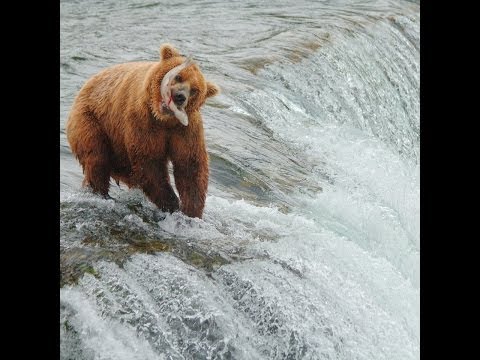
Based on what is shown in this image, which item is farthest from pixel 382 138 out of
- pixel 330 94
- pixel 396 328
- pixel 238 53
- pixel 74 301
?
pixel 74 301

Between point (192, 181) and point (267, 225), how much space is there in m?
0.80

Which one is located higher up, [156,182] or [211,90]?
[211,90]

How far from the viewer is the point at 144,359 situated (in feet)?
10.5

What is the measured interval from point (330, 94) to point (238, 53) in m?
1.33

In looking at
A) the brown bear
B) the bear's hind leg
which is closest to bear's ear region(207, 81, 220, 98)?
the brown bear

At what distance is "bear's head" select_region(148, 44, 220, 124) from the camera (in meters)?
3.69

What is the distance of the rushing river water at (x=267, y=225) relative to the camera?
3445mm

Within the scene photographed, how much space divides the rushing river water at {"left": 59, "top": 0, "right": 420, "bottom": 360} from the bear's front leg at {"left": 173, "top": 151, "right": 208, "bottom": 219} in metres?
0.08

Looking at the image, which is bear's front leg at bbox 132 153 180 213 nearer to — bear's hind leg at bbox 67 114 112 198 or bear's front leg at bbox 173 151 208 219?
bear's front leg at bbox 173 151 208 219

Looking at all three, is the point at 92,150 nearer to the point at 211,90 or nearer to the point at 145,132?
the point at 145,132

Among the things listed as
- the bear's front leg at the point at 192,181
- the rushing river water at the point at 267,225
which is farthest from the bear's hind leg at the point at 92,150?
the bear's front leg at the point at 192,181

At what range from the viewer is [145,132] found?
3.85 m

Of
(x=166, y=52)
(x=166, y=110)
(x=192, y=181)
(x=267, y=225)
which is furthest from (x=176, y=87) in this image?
(x=267, y=225)

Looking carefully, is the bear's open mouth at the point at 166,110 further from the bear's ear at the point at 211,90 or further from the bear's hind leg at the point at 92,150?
the bear's hind leg at the point at 92,150
